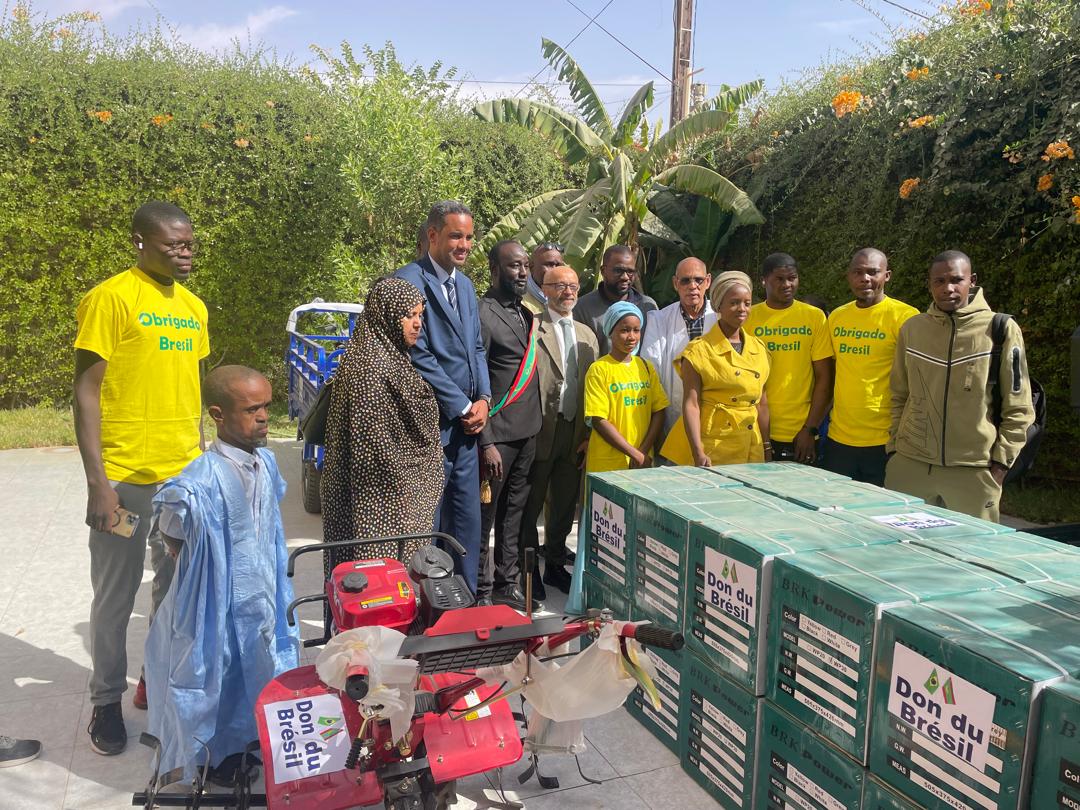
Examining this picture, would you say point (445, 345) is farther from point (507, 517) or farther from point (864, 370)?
point (864, 370)

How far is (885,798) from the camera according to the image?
1987 millimetres

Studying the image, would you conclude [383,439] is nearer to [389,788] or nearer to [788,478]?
[389,788]

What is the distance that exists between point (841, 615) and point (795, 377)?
9.01 ft

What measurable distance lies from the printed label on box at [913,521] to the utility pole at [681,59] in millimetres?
11761

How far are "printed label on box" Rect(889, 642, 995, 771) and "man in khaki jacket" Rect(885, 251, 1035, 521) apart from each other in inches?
90.0

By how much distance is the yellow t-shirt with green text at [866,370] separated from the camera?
440cm

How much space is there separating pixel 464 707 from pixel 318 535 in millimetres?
3848

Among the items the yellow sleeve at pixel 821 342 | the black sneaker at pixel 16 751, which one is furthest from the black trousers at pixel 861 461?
the black sneaker at pixel 16 751

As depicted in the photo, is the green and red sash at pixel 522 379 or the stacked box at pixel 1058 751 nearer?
the stacked box at pixel 1058 751

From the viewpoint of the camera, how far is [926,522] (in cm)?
275

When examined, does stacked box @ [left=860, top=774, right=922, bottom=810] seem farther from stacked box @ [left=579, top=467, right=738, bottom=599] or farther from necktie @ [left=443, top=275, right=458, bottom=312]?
necktie @ [left=443, top=275, right=458, bottom=312]

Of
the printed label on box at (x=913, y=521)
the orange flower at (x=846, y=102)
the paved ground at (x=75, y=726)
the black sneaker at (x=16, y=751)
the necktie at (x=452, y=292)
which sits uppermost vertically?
the orange flower at (x=846, y=102)

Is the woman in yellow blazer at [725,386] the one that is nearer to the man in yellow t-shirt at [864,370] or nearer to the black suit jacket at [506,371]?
the man in yellow t-shirt at [864,370]

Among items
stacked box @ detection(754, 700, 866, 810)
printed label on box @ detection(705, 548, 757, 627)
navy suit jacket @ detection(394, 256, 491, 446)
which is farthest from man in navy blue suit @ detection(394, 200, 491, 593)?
stacked box @ detection(754, 700, 866, 810)
